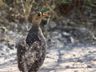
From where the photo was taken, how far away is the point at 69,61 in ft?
21.9

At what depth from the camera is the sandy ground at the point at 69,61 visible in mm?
6250

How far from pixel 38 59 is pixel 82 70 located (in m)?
1.17

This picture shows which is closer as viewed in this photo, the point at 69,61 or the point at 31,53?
the point at 31,53

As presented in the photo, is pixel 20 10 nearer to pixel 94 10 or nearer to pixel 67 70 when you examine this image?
pixel 94 10

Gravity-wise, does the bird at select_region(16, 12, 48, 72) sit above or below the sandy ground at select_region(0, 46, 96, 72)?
above

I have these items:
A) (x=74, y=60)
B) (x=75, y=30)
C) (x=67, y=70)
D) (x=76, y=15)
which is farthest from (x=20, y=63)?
(x=76, y=15)

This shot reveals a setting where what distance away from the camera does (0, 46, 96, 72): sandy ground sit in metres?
6.25

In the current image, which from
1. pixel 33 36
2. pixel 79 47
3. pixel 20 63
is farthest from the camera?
pixel 79 47

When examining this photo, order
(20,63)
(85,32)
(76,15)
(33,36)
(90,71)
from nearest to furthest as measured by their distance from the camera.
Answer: (20,63)
(33,36)
(90,71)
(85,32)
(76,15)

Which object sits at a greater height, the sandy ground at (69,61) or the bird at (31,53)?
the bird at (31,53)

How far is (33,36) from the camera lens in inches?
218

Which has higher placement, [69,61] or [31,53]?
[31,53]

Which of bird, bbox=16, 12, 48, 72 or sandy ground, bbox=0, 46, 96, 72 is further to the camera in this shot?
sandy ground, bbox=0, 46, 96, 72

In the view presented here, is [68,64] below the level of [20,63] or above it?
below
